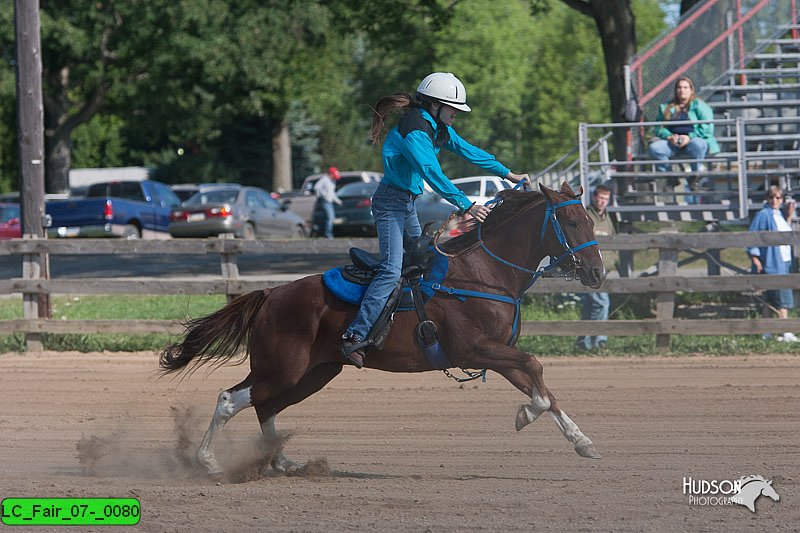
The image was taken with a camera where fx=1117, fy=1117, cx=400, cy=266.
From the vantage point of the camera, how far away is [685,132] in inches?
662

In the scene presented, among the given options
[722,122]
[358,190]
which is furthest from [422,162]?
[358,190]

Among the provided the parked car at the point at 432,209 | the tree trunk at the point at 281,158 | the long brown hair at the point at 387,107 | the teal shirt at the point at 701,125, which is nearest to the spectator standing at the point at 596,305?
the teal shirt at the point at 701,125

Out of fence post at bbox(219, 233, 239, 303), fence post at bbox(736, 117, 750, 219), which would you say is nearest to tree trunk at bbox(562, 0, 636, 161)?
fence post at bbox(736, 117, 750, 219)

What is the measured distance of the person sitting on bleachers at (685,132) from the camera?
54.5 ft

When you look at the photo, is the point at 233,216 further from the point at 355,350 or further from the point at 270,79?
the point at 355,350

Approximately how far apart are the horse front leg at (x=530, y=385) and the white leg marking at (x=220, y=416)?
171cm

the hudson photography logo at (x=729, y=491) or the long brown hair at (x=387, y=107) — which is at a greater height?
the long brown hair at (x=387, y=107)

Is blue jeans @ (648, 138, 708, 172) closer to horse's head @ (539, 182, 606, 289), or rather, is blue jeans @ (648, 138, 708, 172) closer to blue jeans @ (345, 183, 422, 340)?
horse's head @ (539, 182, 606, 289)

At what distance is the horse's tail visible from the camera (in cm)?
813

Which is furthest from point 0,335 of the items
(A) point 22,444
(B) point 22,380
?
(A) point 22,444

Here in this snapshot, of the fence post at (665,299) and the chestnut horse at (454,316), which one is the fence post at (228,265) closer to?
the fence post at (665,299)

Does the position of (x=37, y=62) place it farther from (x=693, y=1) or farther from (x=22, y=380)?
(x=693, y=1)

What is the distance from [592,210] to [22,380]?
23.9 feet

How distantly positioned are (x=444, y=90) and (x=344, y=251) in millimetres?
6644
